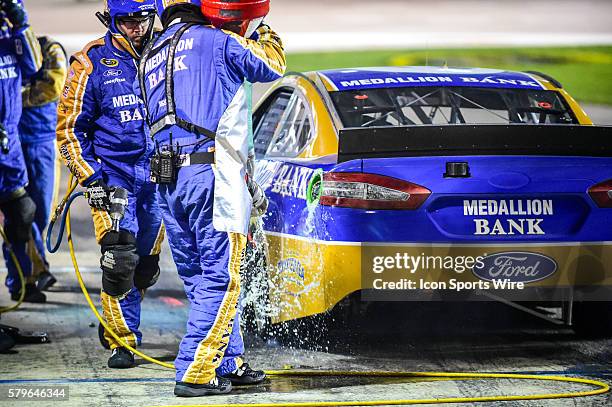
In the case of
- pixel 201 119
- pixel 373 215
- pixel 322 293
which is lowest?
pixel 322 293

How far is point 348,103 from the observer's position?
22.0 feet

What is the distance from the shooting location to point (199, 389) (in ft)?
18.4

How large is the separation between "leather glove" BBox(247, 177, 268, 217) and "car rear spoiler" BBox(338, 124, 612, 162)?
1.43ft

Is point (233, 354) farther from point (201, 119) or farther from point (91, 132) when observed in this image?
point (91, 132)

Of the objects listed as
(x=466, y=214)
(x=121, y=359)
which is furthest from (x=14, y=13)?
(x=466, y=214)

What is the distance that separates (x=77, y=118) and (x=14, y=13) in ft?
5.60

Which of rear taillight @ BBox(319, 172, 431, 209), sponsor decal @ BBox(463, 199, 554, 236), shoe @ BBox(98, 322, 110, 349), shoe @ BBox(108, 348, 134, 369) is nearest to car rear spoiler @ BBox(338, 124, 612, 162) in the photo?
rear taillight @ BBox(319, 172, 431, 209)

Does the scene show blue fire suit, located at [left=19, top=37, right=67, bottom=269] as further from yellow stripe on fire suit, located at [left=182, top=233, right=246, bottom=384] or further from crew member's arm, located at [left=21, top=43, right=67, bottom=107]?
yellow stripe on fire suit, located at [left=182, top=233, right=246, bottom=384]

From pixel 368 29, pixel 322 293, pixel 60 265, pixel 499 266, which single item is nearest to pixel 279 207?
pixel 322 293

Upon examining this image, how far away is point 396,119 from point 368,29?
18.5 metres

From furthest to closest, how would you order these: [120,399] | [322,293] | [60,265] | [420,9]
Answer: [420,9] → [60,265] → [322,293] → [120,399]

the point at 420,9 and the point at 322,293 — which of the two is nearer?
the point at 322,293

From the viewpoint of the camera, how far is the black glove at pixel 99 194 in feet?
20.9

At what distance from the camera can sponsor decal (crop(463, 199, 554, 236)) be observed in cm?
587
